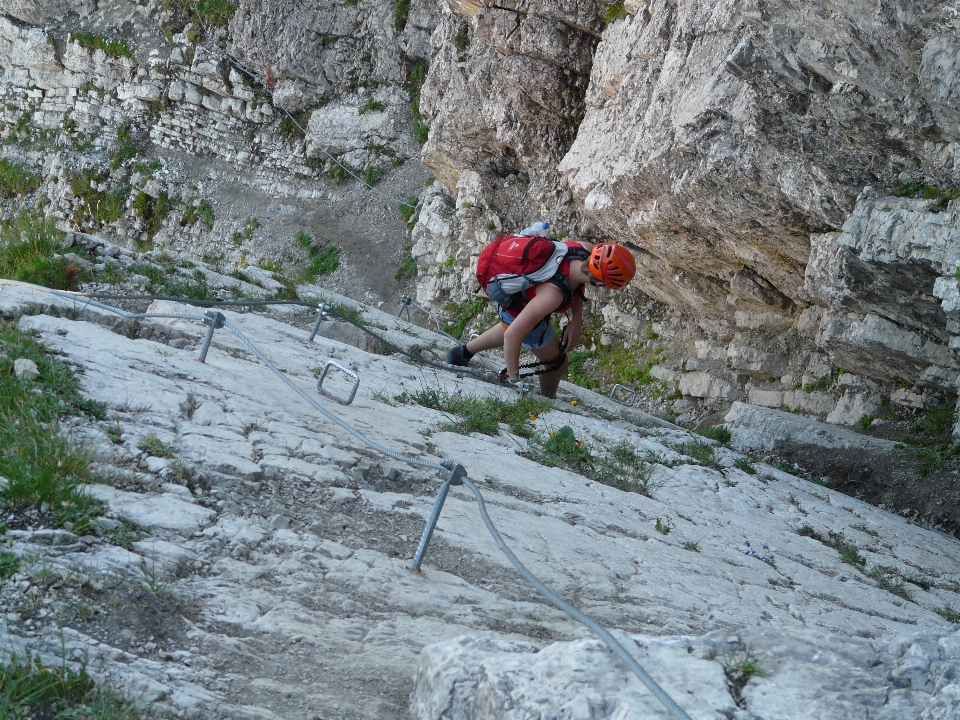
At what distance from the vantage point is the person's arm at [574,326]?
23.4 feet

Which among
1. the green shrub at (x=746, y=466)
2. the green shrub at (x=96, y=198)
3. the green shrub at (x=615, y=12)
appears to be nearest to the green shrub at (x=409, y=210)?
the green shrub at (x=615, y=12)

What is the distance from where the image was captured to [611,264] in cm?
635

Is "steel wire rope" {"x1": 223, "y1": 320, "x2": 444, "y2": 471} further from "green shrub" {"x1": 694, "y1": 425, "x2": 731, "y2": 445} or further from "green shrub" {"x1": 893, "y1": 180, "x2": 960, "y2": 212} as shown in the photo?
"green shrub" {"x1": 694, "y1": 425, "x2": 731, "y2": 445}

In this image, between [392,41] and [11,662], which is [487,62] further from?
[11,662]

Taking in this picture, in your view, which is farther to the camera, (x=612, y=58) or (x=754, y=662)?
(x=612, y=58)

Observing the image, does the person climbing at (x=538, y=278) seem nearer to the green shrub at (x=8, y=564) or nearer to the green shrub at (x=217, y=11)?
the green shrub at (x=8, y=564)

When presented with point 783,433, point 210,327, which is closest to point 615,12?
point 783,433

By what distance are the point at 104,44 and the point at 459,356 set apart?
839 inches

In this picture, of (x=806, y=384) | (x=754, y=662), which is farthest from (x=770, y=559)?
(x=806, y=384)

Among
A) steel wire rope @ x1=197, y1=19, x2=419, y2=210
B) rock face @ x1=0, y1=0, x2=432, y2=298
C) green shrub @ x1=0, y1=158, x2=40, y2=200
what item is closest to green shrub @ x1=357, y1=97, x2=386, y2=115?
rock face @ x1=0, y1=0, x2=432, y2=298

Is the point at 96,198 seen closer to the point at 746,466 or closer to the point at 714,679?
the point at 746,466

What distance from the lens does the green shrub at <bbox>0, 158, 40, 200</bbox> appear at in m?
24.1

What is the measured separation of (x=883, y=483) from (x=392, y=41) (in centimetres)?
1769

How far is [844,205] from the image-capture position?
769 centimetres
